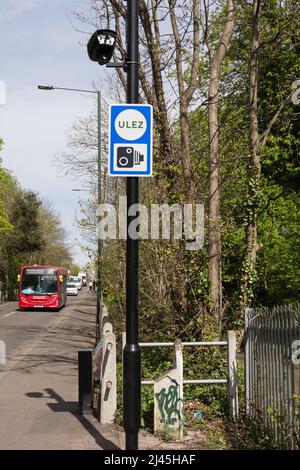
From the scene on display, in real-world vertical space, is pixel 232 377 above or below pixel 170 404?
above

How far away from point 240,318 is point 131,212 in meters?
5.91

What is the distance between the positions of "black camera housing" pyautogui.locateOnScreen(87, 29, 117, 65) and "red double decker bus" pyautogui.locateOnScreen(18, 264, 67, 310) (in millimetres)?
32876

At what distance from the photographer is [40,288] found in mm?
38719

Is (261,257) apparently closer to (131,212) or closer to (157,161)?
(157,161)

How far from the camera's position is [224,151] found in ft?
41.9

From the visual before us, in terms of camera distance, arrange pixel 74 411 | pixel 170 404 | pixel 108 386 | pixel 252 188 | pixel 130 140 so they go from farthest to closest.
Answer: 1. pixel 252 188
2. pixel 74 411
3. pixel 108 386
4. pixel 170 404
5. pixel 130 140

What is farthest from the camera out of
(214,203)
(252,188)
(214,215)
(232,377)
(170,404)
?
(252,188)

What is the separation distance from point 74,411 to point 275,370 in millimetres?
3572

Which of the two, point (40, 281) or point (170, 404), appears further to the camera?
point (40, 281)

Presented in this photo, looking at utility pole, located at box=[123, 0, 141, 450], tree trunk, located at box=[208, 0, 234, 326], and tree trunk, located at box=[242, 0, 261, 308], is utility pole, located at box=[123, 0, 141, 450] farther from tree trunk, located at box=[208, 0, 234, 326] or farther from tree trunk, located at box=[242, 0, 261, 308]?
tree trunk, located at box=[242, 0, 261, 308]

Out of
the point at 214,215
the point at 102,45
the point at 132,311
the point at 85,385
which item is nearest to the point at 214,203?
the point at 214,215

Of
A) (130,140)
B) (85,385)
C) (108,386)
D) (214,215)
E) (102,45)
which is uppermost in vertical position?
(102,45)

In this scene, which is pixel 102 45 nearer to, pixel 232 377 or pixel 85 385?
pixel 232 377
